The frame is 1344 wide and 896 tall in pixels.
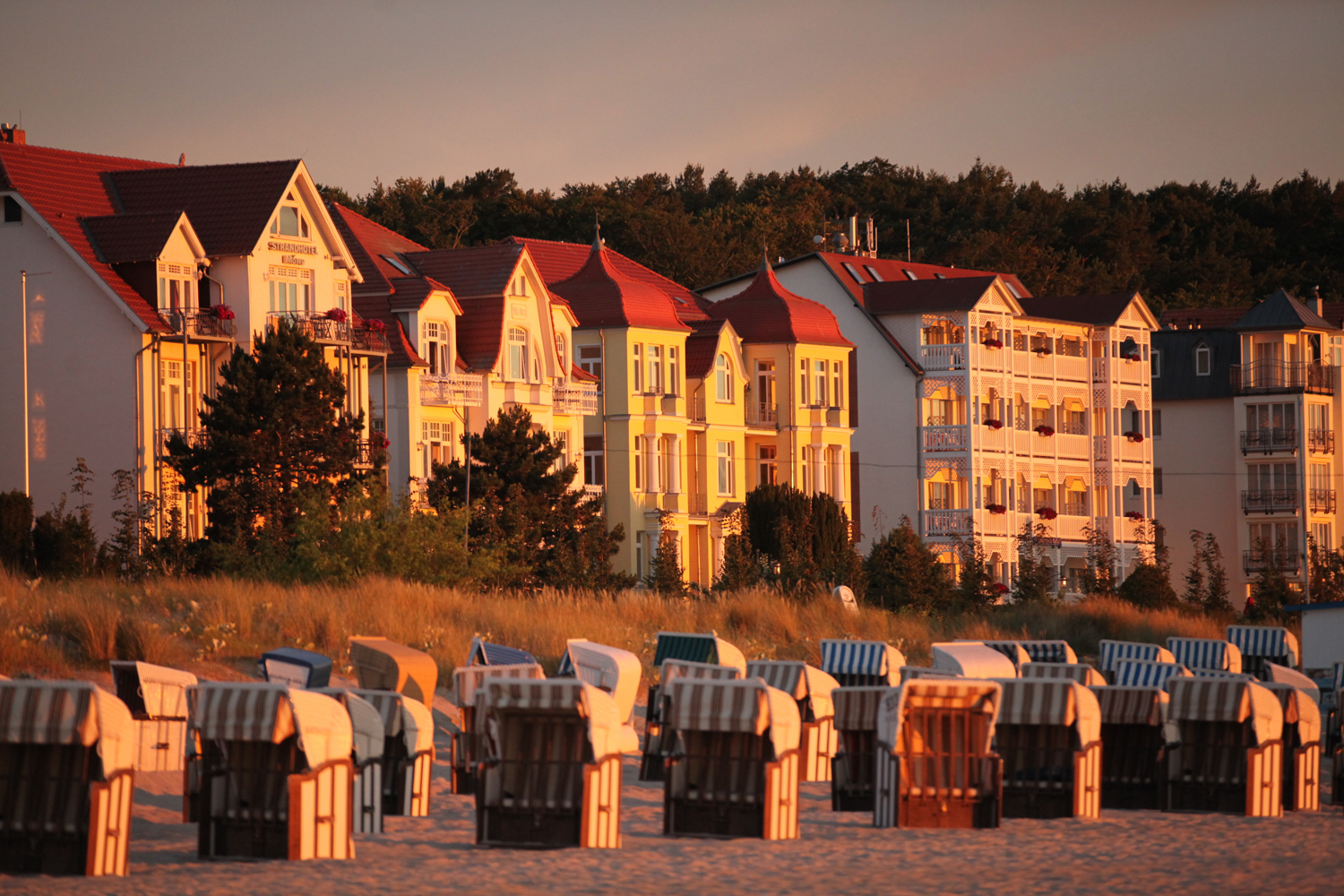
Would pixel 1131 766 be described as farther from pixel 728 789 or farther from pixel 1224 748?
pixel 728 789

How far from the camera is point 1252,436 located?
85562mm

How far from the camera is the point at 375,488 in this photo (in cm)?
4038

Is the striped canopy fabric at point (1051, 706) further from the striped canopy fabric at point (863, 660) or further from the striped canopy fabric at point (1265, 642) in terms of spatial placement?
the striped canopy fabric at point (1265, 642)

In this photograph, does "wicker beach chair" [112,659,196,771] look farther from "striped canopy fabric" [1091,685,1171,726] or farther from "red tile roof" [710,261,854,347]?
"red tile roof" [710,261,854,347]

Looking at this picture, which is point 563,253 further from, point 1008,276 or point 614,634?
point 614,634

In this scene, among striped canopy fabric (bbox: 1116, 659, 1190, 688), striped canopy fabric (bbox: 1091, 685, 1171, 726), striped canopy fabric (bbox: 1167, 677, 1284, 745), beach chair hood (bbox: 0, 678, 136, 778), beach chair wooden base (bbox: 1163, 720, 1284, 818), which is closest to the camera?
beach chair hood (bbox: 0, 678, 136, 778)

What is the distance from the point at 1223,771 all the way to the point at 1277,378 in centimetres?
6943

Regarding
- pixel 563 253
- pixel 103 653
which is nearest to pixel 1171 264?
pixel 563 253

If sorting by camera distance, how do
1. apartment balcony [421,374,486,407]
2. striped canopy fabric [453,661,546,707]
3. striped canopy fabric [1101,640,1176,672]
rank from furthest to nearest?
apartment balcony [421,374,486,407] < striped canopy fabric [1101,640,1176,672] < striped canopy fabric [453,661,546,707]

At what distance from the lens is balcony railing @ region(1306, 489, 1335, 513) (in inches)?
3337

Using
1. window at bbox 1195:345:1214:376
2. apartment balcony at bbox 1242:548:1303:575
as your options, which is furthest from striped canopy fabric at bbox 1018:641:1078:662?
window at bbox 1195:345:1214:376

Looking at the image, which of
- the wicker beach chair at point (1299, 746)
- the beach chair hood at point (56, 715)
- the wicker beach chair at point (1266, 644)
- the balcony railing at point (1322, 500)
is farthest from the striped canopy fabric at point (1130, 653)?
the balcony railing at point (1322, 500)

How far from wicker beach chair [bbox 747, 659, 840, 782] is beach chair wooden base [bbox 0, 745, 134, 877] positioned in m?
7.92

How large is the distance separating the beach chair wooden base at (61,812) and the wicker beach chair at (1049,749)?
25.1 feet
